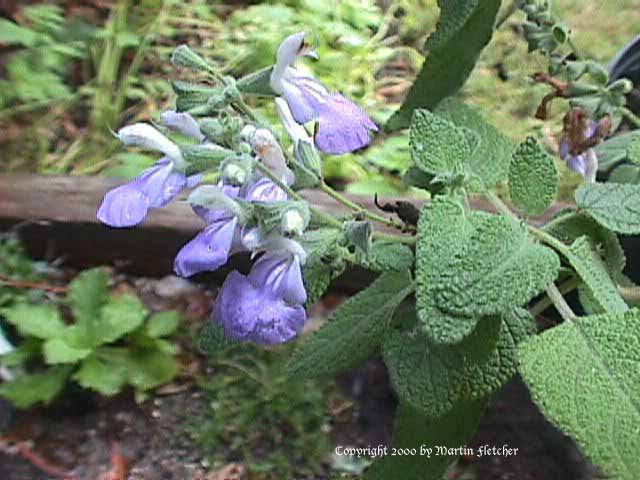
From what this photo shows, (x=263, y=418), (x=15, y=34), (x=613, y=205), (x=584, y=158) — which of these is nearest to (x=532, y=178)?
(x=613, y=205)

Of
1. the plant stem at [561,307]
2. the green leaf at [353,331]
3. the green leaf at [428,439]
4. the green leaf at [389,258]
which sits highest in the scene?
the plant stem at [561,307]

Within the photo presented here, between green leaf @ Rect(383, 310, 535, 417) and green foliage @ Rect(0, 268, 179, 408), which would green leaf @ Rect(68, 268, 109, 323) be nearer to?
green foliage @ Rect(0, 268, 179, 408)

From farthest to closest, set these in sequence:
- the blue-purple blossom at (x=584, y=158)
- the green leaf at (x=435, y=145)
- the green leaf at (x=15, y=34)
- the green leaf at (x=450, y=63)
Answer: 1. the green leaf at (x=15, y=34)
2. the blue-purple blossom at (x=584, y=158)
3. the green leaf at (x=450, y=63)
4. the green leaf at (x=435, y=145)

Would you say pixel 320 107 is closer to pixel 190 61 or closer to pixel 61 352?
pixel 190 61

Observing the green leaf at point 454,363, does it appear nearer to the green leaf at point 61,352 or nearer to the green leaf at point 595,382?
the green leaf at point 595,382

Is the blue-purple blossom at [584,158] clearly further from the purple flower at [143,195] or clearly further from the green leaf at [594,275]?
the purple flower at [143,195]

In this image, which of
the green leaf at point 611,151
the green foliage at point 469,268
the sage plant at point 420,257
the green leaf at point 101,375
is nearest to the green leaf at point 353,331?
the sage plant at point 420,257

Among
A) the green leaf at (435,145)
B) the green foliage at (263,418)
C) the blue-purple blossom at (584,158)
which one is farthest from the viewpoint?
the green foliage at (263,418)

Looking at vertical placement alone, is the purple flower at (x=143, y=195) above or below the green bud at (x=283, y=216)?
below

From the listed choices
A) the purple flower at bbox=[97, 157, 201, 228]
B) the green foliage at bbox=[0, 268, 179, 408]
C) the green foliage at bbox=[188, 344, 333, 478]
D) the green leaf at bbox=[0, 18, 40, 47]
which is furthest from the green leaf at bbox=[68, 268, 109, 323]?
the purple flower at bbox=[97, 157, 201, 228]

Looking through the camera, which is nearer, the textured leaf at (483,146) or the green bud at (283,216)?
the green bud at (283,216)
